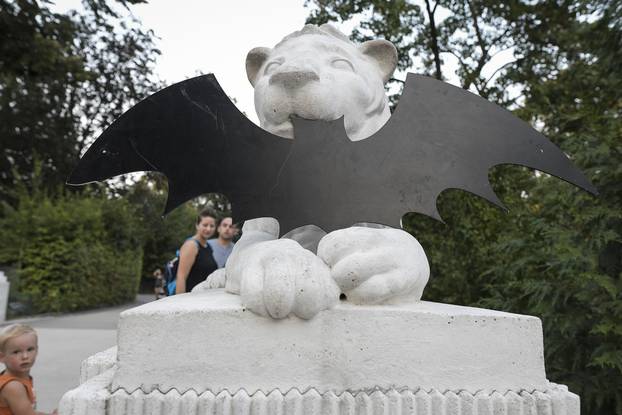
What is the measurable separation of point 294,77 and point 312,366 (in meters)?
1.18

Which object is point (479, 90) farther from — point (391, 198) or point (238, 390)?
point (238, 390)

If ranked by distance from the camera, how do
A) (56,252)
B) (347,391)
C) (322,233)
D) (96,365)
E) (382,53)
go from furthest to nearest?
(56,252), (382,53), (322,233), (96,365), (347,391)

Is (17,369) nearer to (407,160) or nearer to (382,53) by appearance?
(407,160)

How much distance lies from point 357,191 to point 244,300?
2.44 feet

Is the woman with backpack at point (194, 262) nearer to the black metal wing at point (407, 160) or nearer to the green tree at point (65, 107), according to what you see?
the black metal wing at point (407, 160)

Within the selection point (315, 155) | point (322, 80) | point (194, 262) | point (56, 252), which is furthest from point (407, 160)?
point (56, 252)

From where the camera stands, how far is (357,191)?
7.36 feet

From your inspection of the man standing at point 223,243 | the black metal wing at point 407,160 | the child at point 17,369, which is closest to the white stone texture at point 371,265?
the black metal wing at point 407,160

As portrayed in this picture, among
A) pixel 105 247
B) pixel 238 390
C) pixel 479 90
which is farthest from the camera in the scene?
pixel 105 247

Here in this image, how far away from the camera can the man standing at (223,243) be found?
14.6ft

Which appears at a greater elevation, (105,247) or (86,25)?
(86,25)

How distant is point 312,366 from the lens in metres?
1.79

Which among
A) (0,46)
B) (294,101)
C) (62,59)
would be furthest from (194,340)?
(62,59)

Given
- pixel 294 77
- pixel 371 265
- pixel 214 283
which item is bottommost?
pixel 214 283
